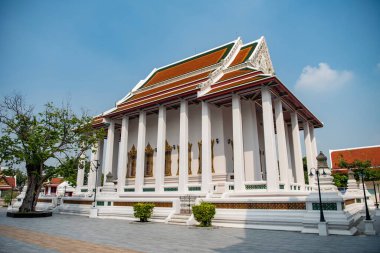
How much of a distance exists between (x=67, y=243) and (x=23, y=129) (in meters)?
12.3

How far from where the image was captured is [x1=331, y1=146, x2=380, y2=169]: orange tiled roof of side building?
30922 millimetres

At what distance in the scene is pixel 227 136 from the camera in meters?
19.6

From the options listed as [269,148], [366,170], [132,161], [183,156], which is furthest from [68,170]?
[366,170]

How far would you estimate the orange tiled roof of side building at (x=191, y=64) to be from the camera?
23.5m

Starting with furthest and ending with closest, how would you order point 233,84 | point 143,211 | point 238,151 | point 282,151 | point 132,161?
point 132,161 < point 233,84 < point 282,151 < point 238,151 < point 143,211

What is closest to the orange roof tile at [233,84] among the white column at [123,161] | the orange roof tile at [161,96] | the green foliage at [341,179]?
the orange roof tile at [161,96]

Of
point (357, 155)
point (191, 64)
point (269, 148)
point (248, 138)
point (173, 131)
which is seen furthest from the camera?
point (357, 155)

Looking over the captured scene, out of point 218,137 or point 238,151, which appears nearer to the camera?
point 238,151

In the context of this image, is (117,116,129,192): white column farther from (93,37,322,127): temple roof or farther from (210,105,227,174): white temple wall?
(210,105,227,174): white temple wall

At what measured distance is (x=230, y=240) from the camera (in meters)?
8.32

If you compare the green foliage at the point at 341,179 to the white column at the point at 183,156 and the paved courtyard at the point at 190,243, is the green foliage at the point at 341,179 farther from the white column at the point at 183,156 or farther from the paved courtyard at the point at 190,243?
the paved courtyard at the point at 190,243

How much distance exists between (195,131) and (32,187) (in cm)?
1125

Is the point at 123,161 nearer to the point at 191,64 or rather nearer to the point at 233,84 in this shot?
the point at 233,84

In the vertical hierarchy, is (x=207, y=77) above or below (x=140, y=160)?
above
